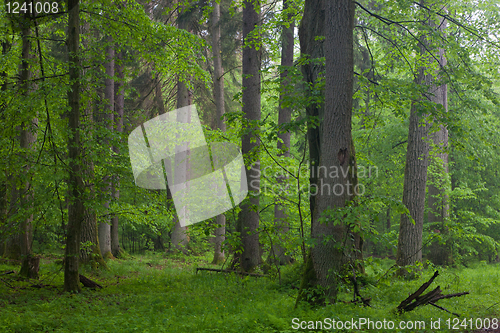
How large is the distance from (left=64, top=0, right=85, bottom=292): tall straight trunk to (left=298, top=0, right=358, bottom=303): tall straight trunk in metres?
4.75

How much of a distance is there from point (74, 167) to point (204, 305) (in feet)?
12.5

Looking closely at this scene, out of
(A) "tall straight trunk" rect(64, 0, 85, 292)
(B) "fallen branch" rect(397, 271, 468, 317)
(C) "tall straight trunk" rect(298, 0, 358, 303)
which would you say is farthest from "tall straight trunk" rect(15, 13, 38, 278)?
(B) "fallen branch" rect(397, 271, 468, 317)

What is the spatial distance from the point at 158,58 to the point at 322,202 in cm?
625

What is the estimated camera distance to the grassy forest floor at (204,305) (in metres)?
5.00

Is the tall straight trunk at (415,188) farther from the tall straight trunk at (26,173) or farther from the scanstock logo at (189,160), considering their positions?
the tall straight trunk at (26,173)

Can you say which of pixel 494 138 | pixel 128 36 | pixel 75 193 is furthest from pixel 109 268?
pixel 494 138

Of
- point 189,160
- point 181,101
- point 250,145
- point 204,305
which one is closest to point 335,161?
point 204,305

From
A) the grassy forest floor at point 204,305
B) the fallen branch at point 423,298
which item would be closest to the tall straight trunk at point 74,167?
the grassy forest floor at point 204,305

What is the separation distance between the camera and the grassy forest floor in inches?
197

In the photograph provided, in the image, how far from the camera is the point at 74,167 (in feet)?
23.9

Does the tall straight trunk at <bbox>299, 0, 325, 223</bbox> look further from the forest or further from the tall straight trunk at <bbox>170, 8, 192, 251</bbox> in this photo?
the tall straight trunk at <bbox>170, 8, 192, 251</bbox>

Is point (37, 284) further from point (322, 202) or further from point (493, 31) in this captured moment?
point (493, 31)

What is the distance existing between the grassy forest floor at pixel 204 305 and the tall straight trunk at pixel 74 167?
1.70 ft

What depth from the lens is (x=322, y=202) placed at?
5.61 m
